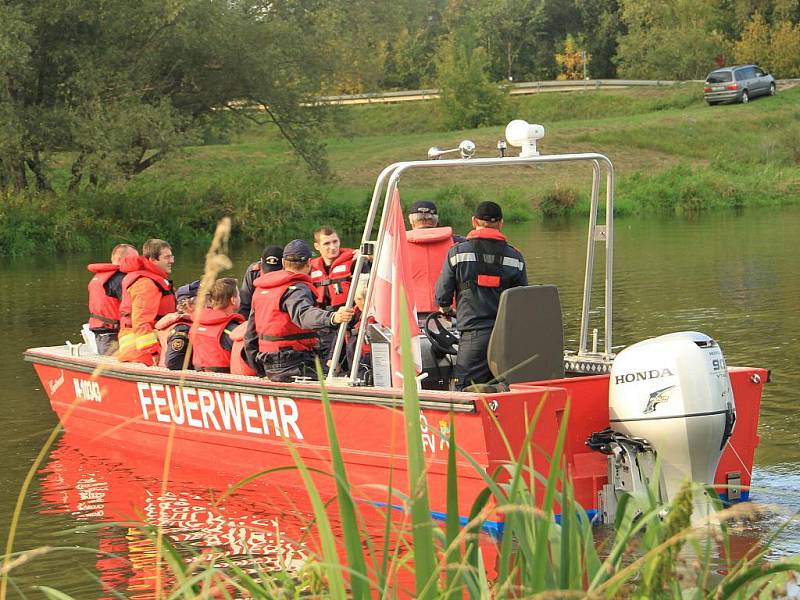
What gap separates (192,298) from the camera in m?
9.11

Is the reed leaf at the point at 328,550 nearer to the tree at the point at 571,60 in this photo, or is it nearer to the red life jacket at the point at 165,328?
the red life jacket at the point at 165,328

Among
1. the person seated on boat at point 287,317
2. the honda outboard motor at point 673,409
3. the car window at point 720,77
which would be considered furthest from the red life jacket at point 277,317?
the car window at point 720,77

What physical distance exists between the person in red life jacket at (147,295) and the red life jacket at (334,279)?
3.72 ft

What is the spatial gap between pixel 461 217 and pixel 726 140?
1249 cm

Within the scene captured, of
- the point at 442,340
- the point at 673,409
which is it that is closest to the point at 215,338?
the point at 442,340

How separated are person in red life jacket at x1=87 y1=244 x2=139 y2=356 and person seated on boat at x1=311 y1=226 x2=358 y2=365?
179 cm

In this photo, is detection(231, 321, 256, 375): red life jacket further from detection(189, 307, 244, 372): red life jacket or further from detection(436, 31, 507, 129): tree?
detection(436, 31, 507, 129): tree

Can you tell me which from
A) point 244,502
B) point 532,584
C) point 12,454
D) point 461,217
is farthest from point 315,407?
point 461,217

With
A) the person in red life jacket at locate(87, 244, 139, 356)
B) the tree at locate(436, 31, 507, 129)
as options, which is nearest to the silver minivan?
the tree at locate(436, 31, 507, 129)

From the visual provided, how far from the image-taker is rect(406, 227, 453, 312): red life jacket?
30.0 feet

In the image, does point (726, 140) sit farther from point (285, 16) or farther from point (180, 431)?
point (180, 431)

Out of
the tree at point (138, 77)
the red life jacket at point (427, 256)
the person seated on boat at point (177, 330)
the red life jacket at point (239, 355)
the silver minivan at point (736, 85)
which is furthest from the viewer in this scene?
the silver minivan at point (736, 85)

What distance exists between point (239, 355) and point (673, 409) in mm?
3208

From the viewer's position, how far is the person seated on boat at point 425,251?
9133 millimetres
